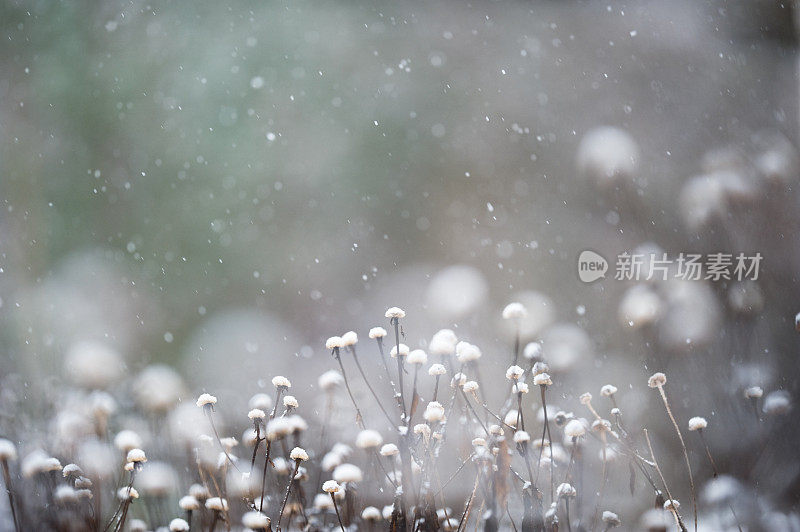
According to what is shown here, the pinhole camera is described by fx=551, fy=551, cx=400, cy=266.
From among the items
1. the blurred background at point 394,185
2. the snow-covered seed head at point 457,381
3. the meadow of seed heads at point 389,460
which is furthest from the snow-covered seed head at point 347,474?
the blurred background at point 394,185

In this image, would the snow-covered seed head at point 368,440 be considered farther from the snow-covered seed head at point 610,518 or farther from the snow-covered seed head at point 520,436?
the snow-covered seed head at point 610,518

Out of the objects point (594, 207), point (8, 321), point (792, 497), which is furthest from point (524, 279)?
point (8, 321)

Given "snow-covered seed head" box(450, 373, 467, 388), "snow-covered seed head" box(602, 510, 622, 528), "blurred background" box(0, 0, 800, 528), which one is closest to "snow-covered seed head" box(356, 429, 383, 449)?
"snow-covered seed head" box(450, 373, 467, 388)

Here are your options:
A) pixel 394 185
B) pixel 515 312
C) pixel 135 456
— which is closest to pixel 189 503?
pixel 135 456

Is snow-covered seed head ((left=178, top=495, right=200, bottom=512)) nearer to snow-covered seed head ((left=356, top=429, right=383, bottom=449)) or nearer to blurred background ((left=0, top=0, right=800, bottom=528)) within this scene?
snow-covered seed head ((left=356, top=429, right=383, bottom=449))

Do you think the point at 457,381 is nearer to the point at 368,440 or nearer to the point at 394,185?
the point at 368,440

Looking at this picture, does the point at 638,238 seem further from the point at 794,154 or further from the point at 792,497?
the point at 792,497
